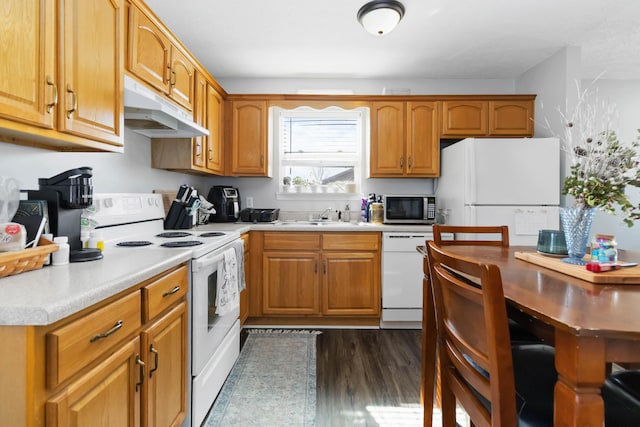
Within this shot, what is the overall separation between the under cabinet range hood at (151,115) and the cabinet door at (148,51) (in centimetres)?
10

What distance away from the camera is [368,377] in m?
2.15

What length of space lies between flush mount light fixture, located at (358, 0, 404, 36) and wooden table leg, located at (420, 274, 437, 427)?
1.69 m

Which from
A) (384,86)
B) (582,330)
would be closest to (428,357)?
(582,330)

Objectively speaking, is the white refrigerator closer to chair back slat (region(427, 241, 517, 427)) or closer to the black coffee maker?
chair back slat (region(427, 241, 517, 427))

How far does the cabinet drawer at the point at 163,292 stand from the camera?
1.21m

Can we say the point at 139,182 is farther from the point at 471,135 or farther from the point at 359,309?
the point at 471,135

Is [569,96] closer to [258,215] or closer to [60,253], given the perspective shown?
[258,215]

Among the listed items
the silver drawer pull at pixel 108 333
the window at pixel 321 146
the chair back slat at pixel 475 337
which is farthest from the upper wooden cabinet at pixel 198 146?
the chair back slat at pixel 475 337

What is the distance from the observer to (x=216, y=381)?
6.20 ft

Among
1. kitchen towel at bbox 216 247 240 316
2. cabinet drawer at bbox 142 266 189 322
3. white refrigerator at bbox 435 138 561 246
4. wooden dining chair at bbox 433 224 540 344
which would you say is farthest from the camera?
white refrigerator at bbox 435 138 561 246

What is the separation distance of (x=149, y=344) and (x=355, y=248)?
2008 mm

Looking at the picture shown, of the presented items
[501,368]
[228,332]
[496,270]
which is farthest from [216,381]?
[496,270]

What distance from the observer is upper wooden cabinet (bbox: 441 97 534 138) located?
10.7 ft

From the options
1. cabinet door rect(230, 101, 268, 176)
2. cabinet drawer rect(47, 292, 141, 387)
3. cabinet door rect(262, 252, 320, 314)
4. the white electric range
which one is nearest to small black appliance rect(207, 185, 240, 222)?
cabinet door rect(230, 101, 268, 176)
